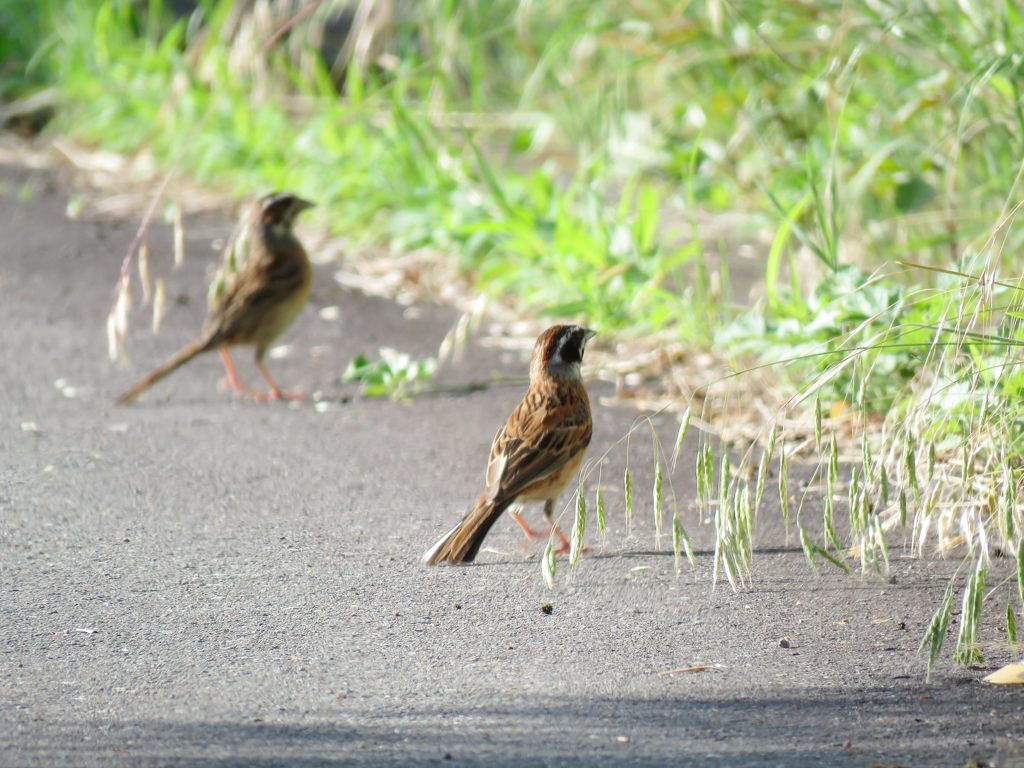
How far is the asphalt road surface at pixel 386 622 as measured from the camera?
372 cm

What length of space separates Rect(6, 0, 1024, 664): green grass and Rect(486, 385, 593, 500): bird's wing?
541 mm

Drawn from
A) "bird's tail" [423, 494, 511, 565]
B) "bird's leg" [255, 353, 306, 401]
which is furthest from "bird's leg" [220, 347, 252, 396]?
"bird's tail" [423, 494, 511, 565]

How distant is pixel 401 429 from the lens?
675 centimetres

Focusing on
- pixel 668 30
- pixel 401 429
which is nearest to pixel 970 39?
pixel 668 30

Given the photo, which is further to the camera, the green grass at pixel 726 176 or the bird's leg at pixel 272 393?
the bird's leg at pixel 272 393

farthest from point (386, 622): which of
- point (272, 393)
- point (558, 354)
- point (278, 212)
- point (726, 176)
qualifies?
point (726, 176)

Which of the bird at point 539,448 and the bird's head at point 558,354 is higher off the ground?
the bird's head at point 558,354

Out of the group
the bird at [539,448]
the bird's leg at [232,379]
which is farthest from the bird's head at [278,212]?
the bird at [539,448]

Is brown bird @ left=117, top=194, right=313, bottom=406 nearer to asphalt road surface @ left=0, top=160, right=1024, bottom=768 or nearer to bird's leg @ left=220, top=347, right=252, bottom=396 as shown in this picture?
bird's leg @ left=220, top=347, right=252, bottom=396

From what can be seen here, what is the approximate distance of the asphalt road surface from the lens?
3721 mm

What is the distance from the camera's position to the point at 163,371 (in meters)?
7.17

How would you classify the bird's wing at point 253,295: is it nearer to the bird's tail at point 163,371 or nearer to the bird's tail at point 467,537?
the bird's tail at point 163,371

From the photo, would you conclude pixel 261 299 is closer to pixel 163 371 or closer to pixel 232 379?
pixel 232 379

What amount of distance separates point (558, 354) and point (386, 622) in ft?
4.74
